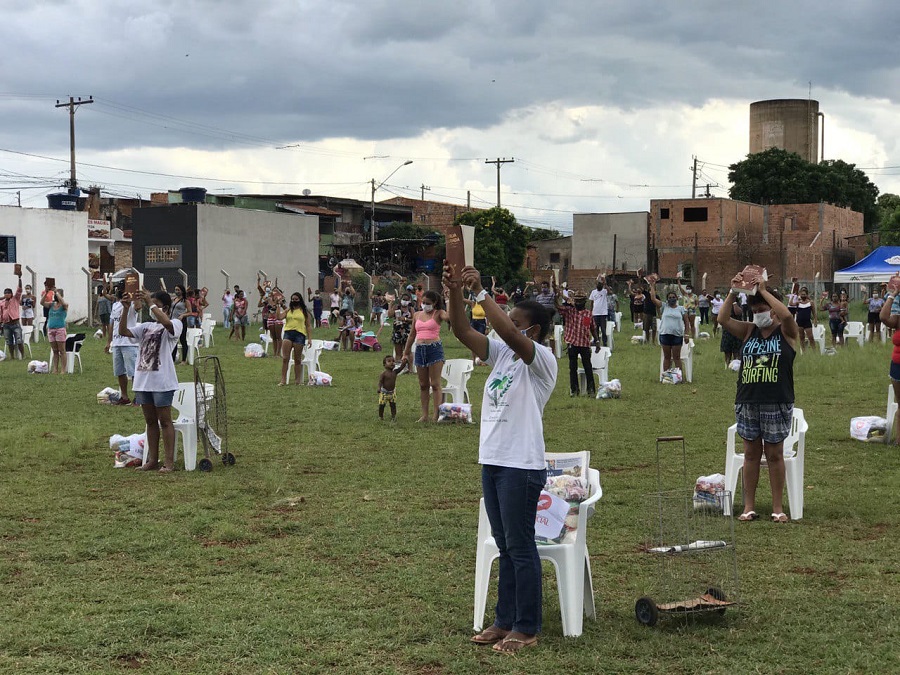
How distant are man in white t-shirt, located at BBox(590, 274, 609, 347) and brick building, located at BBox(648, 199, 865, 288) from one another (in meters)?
38.1

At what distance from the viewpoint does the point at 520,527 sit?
5191 millimetres

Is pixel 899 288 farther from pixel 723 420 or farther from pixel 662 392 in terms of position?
pixel 662 392

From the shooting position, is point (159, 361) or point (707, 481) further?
point (159, 361)

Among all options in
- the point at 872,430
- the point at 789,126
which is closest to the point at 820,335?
the point at 872,430

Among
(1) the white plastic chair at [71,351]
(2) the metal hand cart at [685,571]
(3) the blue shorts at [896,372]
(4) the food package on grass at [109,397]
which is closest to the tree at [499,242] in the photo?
(1) the white plastic chair at [71,351]

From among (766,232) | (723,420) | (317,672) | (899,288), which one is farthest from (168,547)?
(766,232)

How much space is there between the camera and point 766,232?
2699 inches

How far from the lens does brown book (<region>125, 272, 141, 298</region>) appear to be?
379 inches

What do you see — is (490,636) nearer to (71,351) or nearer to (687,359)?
(687,359)

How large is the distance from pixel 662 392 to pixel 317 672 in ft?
44.5

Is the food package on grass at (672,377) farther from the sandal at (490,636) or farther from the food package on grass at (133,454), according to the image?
the sandal at (490,636)

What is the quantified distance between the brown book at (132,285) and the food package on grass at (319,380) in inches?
326

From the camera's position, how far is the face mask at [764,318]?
→ 774cm

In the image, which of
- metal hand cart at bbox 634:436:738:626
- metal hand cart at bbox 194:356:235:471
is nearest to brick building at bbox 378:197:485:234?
metal hand cart at bbox 194:356:235:471
